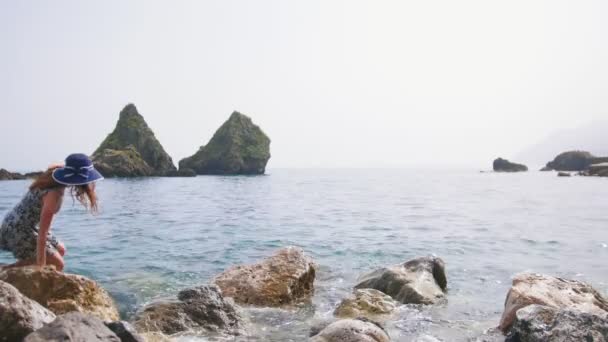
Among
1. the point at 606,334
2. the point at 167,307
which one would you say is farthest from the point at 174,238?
the point at 606,334

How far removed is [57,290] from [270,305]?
4.10 metres

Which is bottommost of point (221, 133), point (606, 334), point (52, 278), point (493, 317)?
point (493, 317)

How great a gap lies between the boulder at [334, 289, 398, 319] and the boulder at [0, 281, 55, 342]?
539cm

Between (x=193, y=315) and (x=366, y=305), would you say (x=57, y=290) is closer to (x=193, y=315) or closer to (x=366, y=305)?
(x=193, y=315)

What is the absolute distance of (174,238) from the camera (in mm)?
18766

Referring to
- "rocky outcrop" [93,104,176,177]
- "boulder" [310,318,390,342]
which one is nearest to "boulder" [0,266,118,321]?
"boulder" [310,318,390,342]

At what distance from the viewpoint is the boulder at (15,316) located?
5109mm

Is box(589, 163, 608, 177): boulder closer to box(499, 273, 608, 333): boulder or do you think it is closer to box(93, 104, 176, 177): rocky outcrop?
box(93, 104, 176, 177): rocky outcrop

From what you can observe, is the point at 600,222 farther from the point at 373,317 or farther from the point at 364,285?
the point at 373,317

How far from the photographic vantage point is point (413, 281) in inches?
419

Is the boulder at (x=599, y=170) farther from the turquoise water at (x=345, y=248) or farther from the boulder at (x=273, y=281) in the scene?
the boulder at (x=273, y=281)

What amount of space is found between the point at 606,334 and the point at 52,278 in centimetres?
784

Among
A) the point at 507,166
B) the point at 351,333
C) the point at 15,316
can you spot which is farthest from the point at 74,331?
the point at 507,166

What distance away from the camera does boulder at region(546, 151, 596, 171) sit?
99.1m
